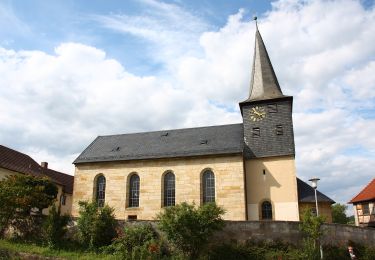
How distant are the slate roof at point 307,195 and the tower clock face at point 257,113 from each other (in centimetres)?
596

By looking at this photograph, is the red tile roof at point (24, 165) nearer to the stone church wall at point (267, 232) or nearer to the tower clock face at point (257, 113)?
the tower clock face at point (257, 113)

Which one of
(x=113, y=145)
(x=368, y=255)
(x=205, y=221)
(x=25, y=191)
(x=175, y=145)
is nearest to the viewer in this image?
(x=205, y=221)

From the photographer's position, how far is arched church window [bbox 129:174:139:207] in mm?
29969

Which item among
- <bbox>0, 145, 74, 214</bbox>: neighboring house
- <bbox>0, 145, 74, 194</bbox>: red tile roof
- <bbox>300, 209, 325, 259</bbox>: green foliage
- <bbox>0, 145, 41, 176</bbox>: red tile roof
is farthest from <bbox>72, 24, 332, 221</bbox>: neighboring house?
<bbox>0, 145, 74, 194</bbox>: red tile roof

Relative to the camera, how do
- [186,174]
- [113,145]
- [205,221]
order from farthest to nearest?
[113,145]
[186,174]
[205,221]

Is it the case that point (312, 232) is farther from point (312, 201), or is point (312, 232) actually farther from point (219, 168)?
point (219, 168)

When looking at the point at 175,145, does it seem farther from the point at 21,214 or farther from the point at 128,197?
the point at 21,214

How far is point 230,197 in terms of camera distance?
2708 centimetres

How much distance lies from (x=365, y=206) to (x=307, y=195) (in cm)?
809

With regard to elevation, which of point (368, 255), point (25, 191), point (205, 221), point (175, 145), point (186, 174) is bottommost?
point (368, 255)

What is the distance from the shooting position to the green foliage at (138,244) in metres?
18.0

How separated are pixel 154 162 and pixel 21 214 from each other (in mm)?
11549

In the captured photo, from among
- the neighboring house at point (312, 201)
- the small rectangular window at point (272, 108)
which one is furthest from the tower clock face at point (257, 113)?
the neighboring house at point (312, 201)

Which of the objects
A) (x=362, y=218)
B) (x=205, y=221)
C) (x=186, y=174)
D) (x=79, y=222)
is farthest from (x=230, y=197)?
(x=362, y=218)
